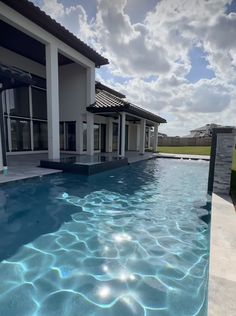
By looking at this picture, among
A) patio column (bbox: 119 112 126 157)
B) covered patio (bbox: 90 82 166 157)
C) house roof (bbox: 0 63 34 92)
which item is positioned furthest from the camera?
patio column (bbox: 119 112 126 157)

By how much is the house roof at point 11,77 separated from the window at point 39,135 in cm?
639

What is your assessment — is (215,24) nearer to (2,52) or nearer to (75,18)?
(75,18)

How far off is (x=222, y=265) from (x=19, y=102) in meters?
13.5

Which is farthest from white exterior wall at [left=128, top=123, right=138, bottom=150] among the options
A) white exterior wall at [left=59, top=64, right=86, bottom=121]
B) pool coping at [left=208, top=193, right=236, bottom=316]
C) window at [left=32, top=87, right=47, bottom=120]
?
pool coping at [left=208, top=193, right=236, bottom=316]

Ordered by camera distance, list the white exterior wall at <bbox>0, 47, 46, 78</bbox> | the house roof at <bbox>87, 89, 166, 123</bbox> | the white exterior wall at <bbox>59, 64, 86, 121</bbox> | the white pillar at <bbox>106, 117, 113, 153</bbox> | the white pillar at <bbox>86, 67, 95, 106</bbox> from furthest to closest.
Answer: the white pillar at <bbox>106, 117, 113, 153</bbox> < the white exterior wall at <bbox>59, 64, 86, 121</bbox> < the white pillar at <bbox>86, 67, 95, 106</bbox> < the house roof at <bbox>87, 89, 166, 123</bbox> < the white exterior wall at <bbox>0, 47, 46, 78</bbox>

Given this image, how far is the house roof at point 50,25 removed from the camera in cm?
732

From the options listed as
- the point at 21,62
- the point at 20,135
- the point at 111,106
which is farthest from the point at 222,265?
the point at 21,62

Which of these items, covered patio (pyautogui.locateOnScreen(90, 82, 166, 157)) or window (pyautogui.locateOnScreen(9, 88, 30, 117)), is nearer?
window (pyautogui.locateOnScreen(9, 88, 30, 117))

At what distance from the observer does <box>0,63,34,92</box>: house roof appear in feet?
21.3

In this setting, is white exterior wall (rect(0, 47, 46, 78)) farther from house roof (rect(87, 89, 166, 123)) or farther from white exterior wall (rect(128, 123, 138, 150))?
white exterior wall (rect(128, 123, 138, 150))

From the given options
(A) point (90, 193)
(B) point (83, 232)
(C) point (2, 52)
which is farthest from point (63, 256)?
(C) point (2, 52)

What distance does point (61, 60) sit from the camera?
1302 cm

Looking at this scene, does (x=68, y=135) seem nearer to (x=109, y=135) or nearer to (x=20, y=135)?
(x=20, y=135)

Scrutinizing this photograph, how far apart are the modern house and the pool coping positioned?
27.5ft
